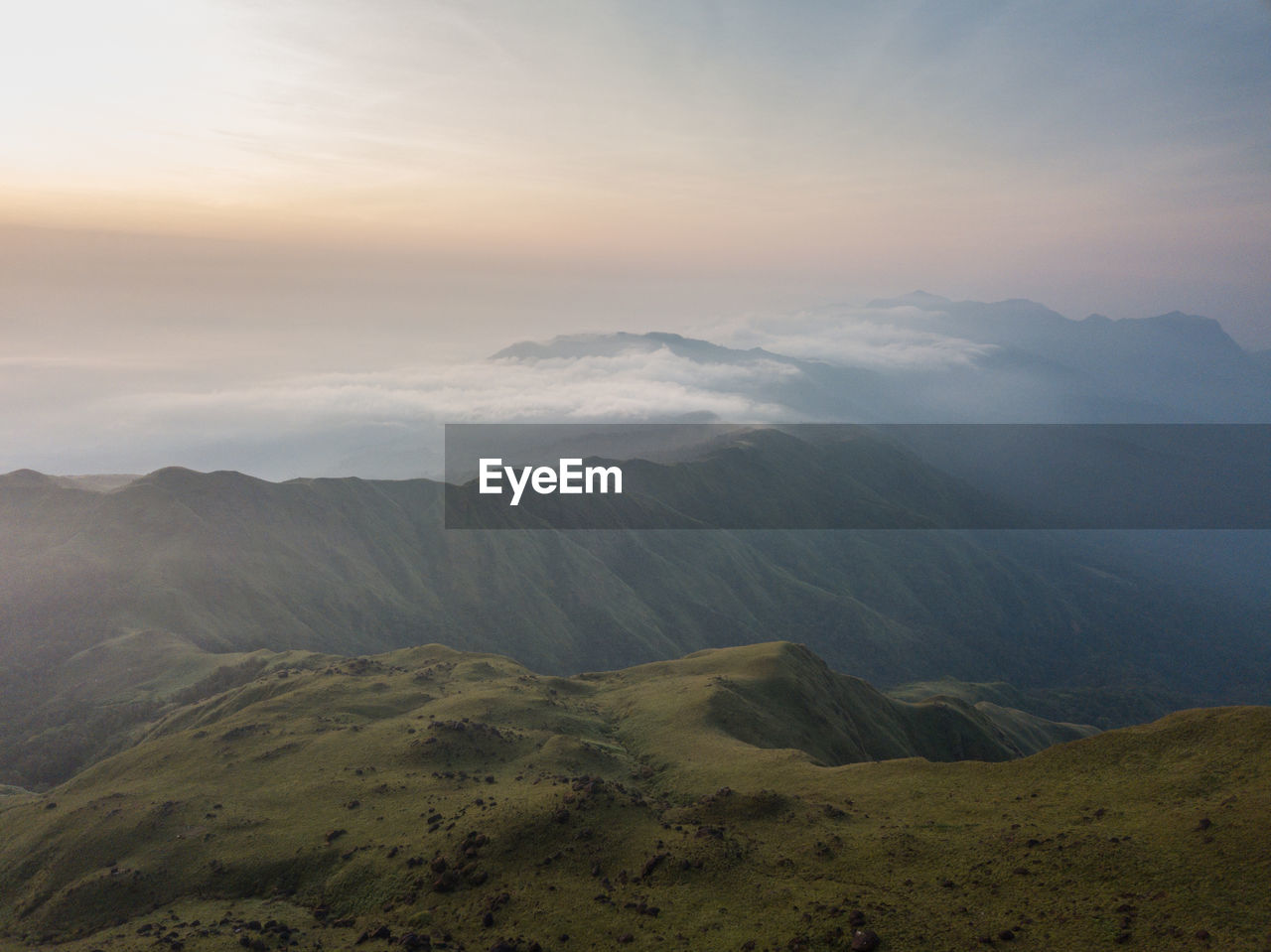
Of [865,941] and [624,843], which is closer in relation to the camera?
[865,941]

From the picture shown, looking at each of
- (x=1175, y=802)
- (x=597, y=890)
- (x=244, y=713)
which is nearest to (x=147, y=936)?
(x=597, y=890)

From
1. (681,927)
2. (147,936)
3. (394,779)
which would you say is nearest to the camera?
(681,927)

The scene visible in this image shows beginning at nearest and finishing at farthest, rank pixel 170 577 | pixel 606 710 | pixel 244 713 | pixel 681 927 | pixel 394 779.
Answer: pixel 681 927
pixel 394 779
pixel 244 713
pixel 606 710
pixel 170 577

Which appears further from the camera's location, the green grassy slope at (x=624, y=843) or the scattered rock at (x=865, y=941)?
the green grassy slope at (x=624, y=843)

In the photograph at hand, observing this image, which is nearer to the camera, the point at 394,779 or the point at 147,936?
the point at 147,936

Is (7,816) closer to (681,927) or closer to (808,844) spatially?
(681,927)

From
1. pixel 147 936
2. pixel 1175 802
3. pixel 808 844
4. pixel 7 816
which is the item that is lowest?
pixel 7 816

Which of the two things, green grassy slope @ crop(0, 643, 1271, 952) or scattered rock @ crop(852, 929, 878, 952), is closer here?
scattered rock @ crop(852, 929, 878, 952)

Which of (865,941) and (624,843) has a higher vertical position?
(865,941)
